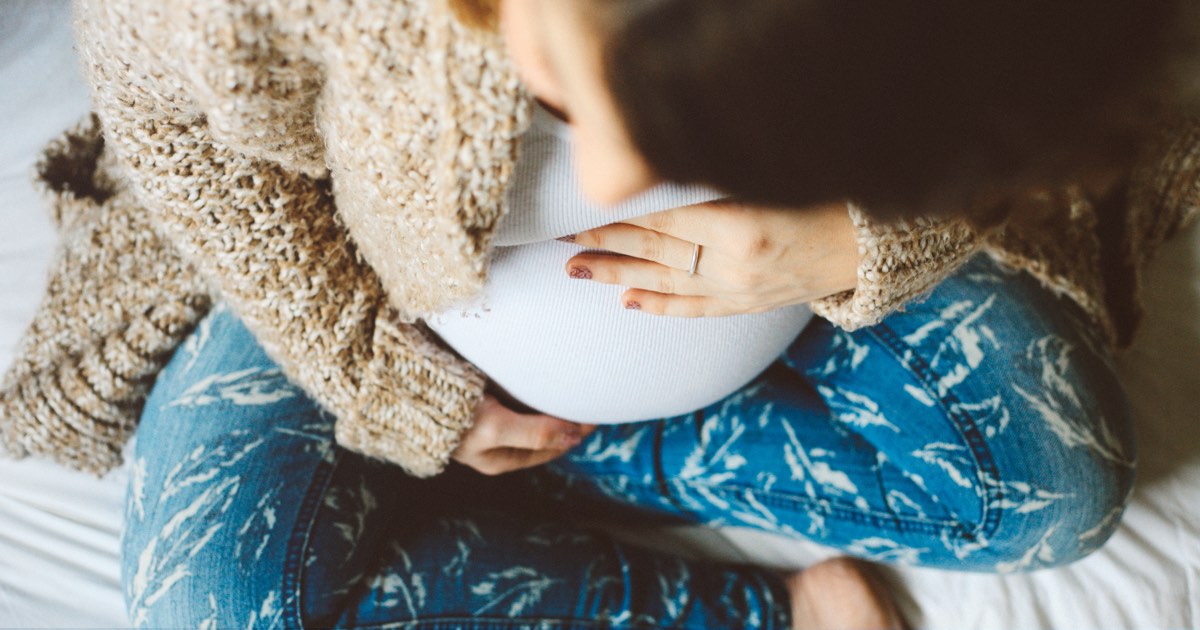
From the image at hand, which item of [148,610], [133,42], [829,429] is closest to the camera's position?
[133,42]

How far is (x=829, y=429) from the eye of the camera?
728 millimetres

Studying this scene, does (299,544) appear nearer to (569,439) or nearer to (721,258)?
(569,439)

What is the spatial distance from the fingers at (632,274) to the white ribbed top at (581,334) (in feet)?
0.07

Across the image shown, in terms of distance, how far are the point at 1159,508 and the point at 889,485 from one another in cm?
32

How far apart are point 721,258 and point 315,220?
0.31 metres

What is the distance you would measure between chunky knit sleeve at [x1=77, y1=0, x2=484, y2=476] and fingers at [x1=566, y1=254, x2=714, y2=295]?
6.7 inches

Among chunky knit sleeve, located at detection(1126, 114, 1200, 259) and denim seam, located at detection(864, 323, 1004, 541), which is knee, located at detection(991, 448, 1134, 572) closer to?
denim seam, located at detection(864, 323, 1004, 541)

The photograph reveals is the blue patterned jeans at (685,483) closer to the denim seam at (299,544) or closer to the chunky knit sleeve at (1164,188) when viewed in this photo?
the denim seam at (299,544)

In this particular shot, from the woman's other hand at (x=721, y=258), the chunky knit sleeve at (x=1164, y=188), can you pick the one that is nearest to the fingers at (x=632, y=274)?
the woman's other hand at (x=721, y=258)

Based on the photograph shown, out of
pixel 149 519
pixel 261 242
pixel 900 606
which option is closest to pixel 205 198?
pixel 261 242

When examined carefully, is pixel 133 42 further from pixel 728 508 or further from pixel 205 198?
pixel 728 508

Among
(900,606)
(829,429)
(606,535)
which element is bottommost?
(900,606)

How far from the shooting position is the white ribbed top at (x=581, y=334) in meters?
0.47

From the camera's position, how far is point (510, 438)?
2.16 feet
